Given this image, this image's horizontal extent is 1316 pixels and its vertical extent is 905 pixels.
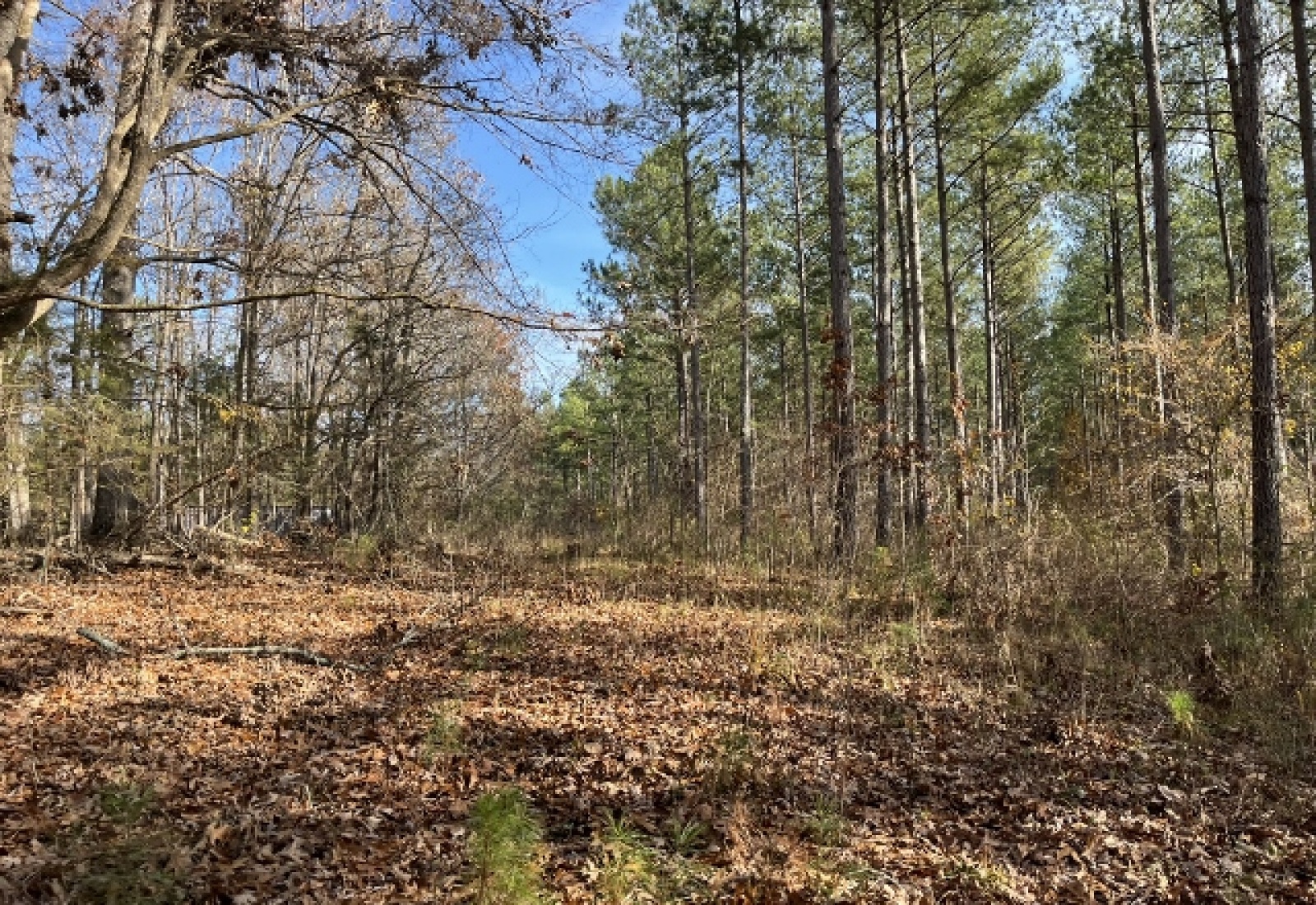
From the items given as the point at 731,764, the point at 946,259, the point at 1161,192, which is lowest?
the point at 731,764

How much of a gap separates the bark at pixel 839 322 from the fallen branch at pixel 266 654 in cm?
536

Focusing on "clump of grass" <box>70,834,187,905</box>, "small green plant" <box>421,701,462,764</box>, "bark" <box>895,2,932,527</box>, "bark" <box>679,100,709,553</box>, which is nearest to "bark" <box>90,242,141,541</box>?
"small green plant" <box>421,701,462,764</box>

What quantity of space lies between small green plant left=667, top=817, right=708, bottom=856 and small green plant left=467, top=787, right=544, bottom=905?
91 cm

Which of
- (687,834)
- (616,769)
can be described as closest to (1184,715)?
(687,834)

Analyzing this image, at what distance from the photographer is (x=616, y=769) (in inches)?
180

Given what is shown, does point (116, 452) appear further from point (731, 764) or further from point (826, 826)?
point (826, 826)

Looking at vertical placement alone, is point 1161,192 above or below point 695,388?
above

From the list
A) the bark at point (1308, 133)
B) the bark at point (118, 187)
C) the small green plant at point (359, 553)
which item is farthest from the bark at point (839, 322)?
the bark at point (118, 187)

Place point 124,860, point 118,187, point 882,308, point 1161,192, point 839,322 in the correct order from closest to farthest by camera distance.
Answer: point 124,860
point 118,187
point 839,322
point 1161,192
point 882,308

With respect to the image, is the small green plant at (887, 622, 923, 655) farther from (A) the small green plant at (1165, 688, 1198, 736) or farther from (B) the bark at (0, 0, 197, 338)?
(B) the bark at (0, 0, 197, 338)

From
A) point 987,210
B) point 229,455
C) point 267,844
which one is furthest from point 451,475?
point 987,210

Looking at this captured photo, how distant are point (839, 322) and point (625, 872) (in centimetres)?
825

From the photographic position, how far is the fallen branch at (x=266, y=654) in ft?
20.0

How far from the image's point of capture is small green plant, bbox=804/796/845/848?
3838 millimetres
